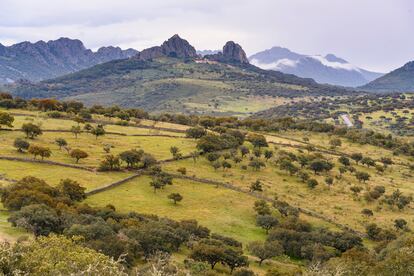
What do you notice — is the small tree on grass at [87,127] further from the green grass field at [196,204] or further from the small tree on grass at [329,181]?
the small tree on grass at [329,181]

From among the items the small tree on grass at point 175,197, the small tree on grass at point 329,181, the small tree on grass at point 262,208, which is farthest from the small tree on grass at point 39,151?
the small tree on grass at point 329,181

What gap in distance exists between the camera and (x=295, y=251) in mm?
58594

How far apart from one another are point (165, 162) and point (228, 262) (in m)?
47.0

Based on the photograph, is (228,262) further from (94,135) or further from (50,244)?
(94,135)

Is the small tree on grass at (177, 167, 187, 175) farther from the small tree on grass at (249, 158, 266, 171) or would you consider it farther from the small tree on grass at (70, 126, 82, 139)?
the small tree on grass at (70, 126, 82, 139)

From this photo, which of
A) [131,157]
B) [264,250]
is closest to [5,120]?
[131,157]

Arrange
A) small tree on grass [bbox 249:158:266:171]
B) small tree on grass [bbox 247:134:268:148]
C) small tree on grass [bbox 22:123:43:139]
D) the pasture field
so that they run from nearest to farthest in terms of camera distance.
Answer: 1. the pasture field
2. small tree on grass [bbox 249:158:266:171]
3. small tree on grass [bbox 22:123:43:139]
4. small tree on grass [bbox 247:134:268:148]

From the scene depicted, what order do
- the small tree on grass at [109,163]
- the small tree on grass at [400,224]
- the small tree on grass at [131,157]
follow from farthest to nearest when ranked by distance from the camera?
the small tree on grass at [131,157] → the small tree on grass at [109,163] → the small tree on grass at [400,224]

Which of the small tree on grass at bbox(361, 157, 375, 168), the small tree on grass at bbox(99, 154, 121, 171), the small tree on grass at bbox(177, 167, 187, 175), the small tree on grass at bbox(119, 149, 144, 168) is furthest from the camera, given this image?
the small tree on grass at bbox(361, 157, 375, 168)

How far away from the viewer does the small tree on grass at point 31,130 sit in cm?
9325

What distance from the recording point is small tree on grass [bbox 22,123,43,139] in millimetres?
93250

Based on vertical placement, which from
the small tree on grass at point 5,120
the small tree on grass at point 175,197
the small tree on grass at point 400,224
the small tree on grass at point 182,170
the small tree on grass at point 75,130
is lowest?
the small tree on grass at point 400,224

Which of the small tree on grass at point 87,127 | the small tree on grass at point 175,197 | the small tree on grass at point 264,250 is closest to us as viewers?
the small tree on grass at point 264,250

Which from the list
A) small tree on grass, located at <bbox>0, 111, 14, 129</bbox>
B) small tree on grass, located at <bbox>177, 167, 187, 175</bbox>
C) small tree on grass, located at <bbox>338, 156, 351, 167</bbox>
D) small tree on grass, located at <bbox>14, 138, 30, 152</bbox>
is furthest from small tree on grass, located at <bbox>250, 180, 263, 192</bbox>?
small tree on grass, located at <bbox>0, 111, 14, 129</bbox>
